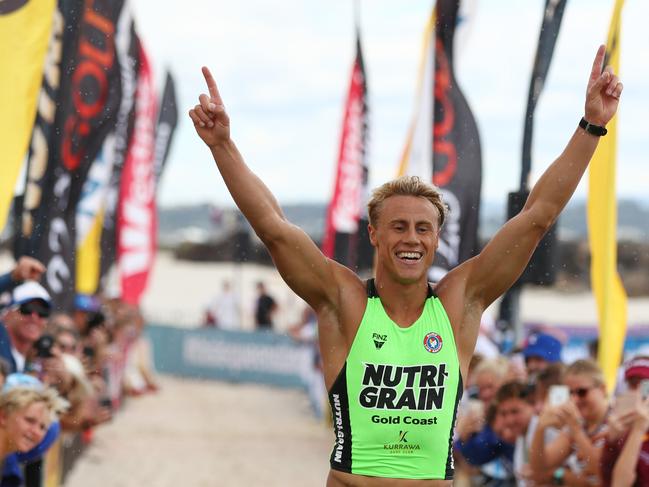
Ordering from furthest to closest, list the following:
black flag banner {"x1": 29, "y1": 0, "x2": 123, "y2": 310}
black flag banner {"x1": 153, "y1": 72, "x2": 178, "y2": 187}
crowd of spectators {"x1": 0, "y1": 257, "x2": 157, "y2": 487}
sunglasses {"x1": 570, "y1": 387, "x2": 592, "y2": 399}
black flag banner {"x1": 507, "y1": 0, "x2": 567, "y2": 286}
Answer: black flag banner {"x1": 153, "y1": 72, "x2": 178, "y2": 187}
black flag banner {"x1": 29, "y1": 0, "x2": 123, "y2": 310}
black flag banner {"x1": 507, "y1": 0, "x2": 567, "y2": 286}
sunglasses {"x1": 570, "y1": 387, "x2": 592, "y2": 399}
crowd of spectators {"x1": 0, "y1": 257, "x2": 157, "y2": 487}

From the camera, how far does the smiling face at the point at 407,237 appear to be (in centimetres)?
415

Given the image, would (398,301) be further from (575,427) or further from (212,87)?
(575,427)

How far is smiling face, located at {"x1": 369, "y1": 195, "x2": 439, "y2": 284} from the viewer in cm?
415

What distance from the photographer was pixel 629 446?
5551mm

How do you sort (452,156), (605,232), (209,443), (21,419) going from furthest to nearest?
1. (209,443)
2. (452,156)
3. (605,232)
4. (21,419)

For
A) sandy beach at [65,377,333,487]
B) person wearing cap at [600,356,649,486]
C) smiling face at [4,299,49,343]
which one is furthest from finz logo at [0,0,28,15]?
sandy beach at [65,377,333,487]

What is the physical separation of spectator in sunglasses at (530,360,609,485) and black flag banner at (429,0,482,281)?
2719 millimetres

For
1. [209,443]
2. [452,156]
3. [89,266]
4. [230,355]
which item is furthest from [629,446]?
[230,355]

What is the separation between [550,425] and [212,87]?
298 centimetres

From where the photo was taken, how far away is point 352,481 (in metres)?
4.06

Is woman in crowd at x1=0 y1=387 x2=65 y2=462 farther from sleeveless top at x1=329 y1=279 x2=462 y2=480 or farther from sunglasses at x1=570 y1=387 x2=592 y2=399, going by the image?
sunglasses at x1=570 y1=387 x2=592 y2=399

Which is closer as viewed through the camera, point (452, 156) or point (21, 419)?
point (21, 419)

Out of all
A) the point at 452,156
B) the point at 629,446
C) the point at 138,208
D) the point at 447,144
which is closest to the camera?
the point at 629,446

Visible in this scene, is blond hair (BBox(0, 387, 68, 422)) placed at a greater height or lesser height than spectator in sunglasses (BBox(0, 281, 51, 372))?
lesser
